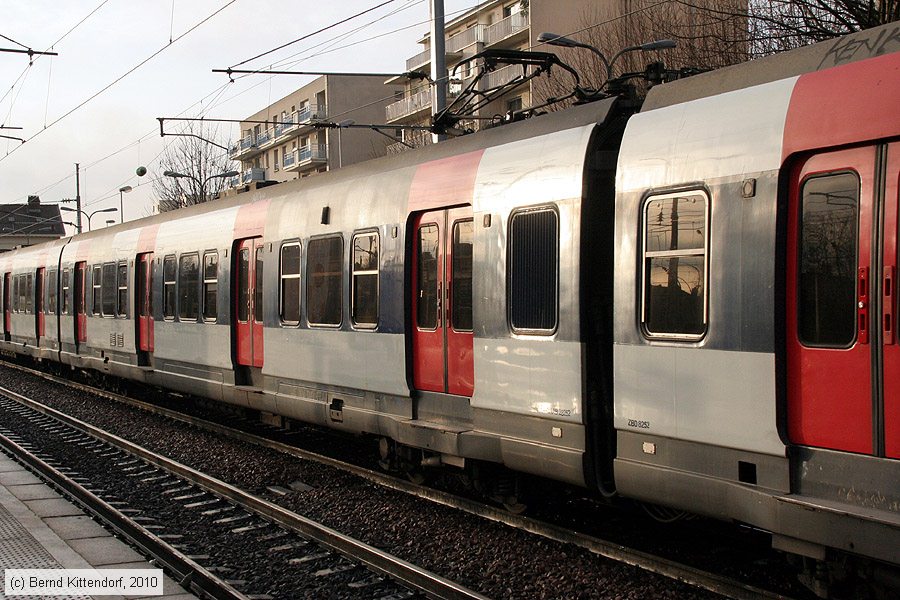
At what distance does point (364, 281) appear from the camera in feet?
33.6

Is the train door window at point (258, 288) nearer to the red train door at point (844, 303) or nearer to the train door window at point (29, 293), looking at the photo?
the red train door at point (844, 303)

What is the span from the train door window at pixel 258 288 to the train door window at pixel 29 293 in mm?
15428

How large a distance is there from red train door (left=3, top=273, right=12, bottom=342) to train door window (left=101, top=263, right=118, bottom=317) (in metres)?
10.8

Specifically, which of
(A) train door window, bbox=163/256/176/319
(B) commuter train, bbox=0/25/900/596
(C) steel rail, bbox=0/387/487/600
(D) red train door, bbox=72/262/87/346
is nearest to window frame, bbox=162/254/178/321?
Answer: (A) train door window, bbox=163/256/176/319

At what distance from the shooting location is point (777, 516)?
561cm

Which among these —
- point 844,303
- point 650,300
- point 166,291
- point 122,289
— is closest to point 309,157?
point 122,289

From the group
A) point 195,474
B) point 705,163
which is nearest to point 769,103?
point 705,163

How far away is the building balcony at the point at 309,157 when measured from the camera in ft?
212

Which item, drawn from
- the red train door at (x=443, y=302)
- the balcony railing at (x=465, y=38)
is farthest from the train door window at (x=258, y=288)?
the balcony railing at (x=465, y=38)

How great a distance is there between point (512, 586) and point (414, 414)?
2811 mm

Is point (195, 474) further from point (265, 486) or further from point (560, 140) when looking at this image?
point (560, 140)

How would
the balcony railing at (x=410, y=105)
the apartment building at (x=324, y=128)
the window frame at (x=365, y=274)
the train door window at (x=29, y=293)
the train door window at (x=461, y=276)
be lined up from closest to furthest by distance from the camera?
the train door window at (x=461, y=276) → the window frame at (x=365, y=274) → the train door window at (x=29, y=293) → the balcony railing at (x=410, y=105) → the apartment building at (x=324, y=128)

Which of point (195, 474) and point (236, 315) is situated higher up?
point (236, 315)

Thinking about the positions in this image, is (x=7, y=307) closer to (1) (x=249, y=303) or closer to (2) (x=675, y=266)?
(1) (x=249, y=303)
